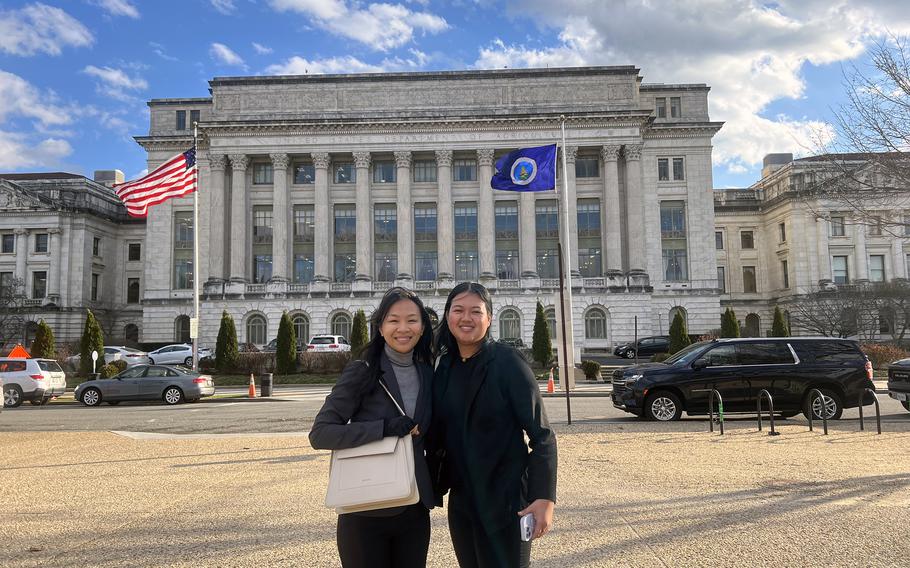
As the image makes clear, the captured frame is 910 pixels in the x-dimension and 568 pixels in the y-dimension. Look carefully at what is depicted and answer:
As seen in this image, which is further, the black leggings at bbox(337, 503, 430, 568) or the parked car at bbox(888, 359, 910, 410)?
the parked car at bbox(888, 359, 910, 410)

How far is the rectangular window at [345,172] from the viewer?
59875mm

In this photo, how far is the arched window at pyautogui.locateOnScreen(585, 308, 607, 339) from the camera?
178ft

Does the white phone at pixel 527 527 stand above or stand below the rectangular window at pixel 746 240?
below

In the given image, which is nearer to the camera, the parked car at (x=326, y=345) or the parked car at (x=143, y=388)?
the parked car at (x=143, y=388)

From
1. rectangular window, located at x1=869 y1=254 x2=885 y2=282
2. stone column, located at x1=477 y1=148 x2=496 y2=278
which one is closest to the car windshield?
stone column, located at x1=477 y1=148 x2=496 y2=278

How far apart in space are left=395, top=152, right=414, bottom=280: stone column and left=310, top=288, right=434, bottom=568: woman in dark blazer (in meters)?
53.4

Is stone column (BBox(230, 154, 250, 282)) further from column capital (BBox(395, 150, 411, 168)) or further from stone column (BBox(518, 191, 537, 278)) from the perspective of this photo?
stone column (BBox(518, 191, 537, 278))

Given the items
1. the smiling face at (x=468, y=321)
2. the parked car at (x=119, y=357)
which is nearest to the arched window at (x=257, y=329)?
the parked car at (x=119, y=357)

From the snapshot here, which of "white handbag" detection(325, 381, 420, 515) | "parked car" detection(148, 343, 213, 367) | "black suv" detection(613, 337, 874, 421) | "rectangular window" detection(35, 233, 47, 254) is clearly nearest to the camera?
"white handbag" detection(325, 381, 420, 515)

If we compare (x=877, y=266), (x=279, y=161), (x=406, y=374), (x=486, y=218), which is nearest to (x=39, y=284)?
(x=279, y=161)

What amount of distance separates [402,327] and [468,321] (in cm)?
37

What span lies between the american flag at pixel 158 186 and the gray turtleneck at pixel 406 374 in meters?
27.9

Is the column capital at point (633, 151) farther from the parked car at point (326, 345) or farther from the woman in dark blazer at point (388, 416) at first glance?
the woman in dark blazer at point (388, 416)

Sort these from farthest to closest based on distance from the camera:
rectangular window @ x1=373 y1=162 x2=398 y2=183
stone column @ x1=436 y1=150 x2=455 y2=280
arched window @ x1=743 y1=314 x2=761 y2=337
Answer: arched window @ x1=743 y1=314 x2=761 y2=337 → rectangular window @ x1=373 y1=162 x2=398 y2=183 → stone column @ x1=436 y1=150 x2=455 y2=280
